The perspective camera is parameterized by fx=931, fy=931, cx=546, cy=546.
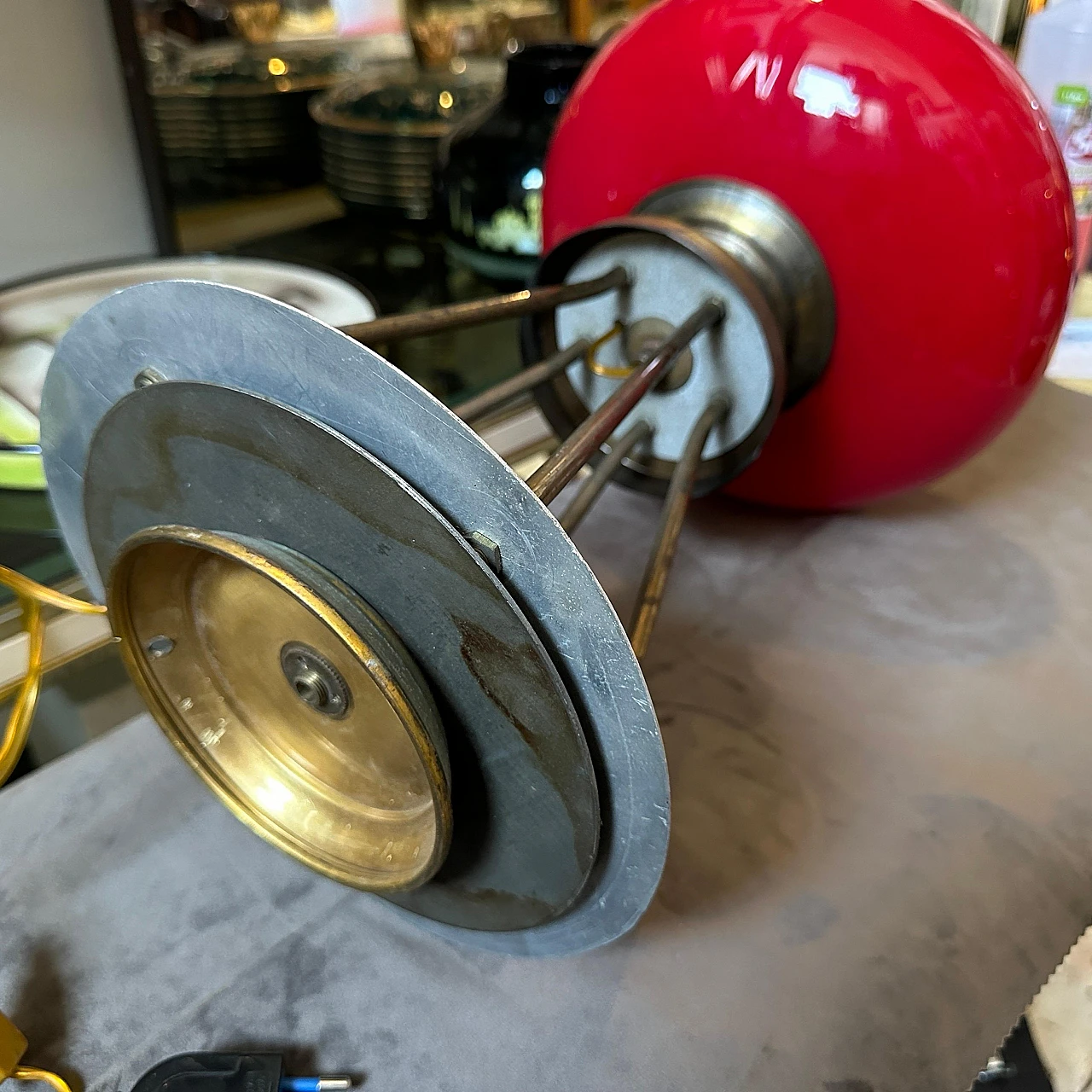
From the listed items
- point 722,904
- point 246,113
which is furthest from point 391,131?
point 722,904

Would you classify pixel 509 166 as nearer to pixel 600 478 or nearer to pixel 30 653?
pixel 600 478

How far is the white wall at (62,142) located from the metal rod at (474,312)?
51 cm

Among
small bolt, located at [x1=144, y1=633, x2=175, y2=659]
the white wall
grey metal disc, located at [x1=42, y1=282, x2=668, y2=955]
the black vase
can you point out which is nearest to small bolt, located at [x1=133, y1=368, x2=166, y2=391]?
grey metal disc, located at [x1=42, y1=282, x2=668, y2=955]

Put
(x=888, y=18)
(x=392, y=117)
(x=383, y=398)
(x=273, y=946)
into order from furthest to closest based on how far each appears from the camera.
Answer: (x=392, y=117)
(x=888, y=18)
(x=273, y=946)
(x=383, y=398)

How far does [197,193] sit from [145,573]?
25.2 inches

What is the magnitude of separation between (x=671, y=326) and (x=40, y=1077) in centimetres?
47

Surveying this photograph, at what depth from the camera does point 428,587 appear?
31cm

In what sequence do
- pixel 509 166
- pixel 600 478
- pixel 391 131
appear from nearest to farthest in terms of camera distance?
pixel 600 478 → pixel 509 166 → pixel 391 131

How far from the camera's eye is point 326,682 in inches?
14.2

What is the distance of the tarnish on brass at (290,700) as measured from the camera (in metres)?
0.32

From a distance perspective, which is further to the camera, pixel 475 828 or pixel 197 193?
pixel 197 193

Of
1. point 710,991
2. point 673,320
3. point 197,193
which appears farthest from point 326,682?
point 197,193

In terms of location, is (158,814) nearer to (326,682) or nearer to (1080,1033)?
(326,682)

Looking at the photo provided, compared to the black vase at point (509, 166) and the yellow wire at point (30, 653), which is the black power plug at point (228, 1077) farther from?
the black vase at point (509, 166)
